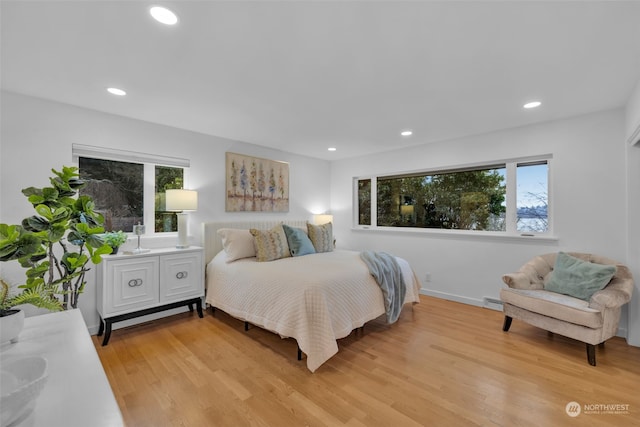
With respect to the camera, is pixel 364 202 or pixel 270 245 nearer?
pixel 270 245

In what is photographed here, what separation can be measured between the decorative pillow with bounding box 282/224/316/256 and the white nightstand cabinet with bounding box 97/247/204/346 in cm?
109

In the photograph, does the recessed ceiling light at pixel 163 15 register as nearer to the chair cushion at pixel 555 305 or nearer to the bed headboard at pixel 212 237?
the bed headboard at pixel 212 237

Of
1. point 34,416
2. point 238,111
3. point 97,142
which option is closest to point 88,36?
point 238,111

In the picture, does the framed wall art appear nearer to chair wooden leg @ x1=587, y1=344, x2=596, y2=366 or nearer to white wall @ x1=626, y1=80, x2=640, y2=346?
chair wooden leg @ x1=587, y1=344, x2=596, y2=366

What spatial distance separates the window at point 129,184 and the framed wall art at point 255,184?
26.9 inches

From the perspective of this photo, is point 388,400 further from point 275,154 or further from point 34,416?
point 275,154

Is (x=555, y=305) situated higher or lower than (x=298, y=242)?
lower

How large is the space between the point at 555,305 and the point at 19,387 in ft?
11.1

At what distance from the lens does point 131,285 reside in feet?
9.23

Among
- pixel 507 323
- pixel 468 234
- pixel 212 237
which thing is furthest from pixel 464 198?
pixel 212 237

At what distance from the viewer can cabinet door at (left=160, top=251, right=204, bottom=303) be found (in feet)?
10.0

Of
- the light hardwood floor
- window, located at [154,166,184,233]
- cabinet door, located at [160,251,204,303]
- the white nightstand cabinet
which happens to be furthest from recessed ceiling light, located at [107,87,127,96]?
the light hardwood floor

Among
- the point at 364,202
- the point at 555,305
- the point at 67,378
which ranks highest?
the point at 364,202

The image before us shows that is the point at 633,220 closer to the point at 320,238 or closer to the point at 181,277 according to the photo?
the point at 320,238
